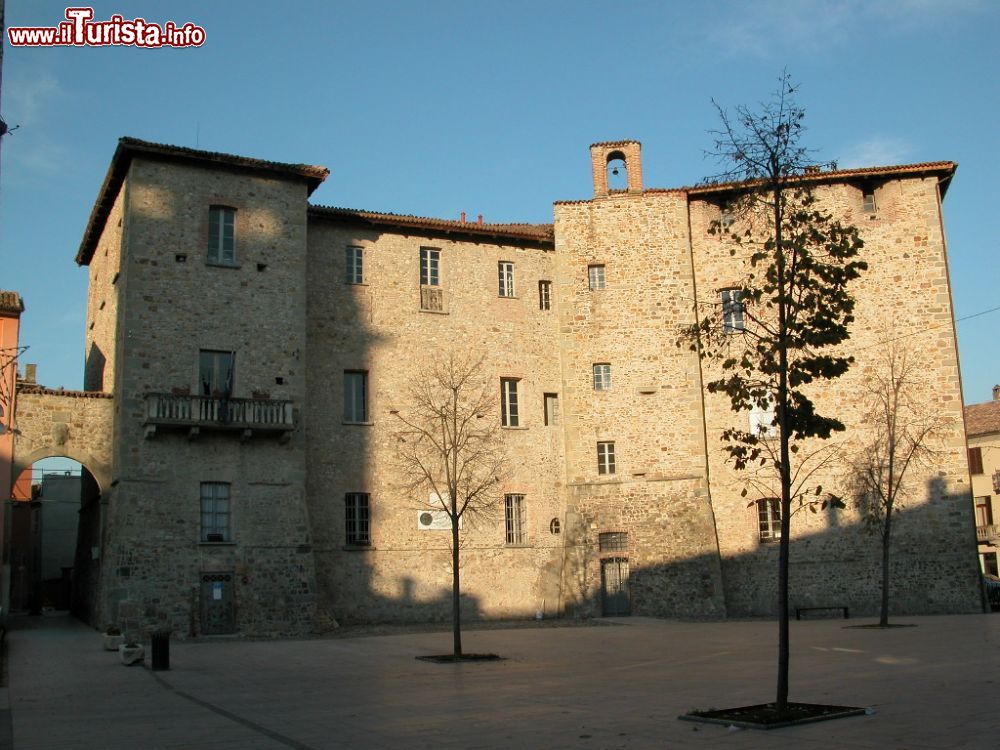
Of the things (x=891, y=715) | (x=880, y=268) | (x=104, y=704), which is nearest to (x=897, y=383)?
(x=880, y=268)

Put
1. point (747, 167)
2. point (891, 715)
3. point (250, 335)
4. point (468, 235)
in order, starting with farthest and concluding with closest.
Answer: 1. point (468, 235)
2. point (250, 335)
3. point (747, 167)
4. point (891, 715)

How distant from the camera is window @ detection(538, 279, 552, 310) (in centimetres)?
3450

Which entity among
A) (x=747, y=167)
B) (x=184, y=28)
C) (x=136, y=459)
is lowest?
(x=136, y=459)

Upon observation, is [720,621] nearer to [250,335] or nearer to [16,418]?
[250,335]

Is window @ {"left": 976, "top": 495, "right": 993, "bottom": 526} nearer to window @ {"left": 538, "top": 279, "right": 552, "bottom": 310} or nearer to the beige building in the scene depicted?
the beige building

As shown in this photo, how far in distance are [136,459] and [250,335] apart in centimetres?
477

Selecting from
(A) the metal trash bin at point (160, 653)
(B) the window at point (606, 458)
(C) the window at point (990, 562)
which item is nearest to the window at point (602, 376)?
(B) the window at point (606, 458)

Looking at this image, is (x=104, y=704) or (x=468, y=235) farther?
(x=468, y=235)

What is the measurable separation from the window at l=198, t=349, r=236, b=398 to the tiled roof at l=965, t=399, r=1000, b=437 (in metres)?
38.8

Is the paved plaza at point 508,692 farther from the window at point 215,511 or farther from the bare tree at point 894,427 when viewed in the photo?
the bare tree at point 894,427

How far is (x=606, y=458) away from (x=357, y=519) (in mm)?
8328

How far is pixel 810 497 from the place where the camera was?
31.7 m

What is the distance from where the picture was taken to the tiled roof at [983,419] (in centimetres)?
5109

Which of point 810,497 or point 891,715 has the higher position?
point 810,497
